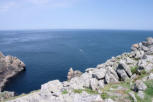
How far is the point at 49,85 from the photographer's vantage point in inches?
917

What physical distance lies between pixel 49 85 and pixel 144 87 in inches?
593

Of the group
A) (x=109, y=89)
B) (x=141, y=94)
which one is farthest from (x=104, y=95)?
(x=141, y=94)

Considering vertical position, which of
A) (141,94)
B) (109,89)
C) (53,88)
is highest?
(141,94)

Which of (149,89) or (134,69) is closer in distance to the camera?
(149,89)

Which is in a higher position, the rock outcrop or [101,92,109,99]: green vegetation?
[101,92,109,99]: green vegetation

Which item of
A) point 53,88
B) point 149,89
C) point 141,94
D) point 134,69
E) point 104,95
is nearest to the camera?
point 141,94

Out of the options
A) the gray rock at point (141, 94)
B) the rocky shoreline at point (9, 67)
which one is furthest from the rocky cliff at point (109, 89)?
the rocky shoreline at point (9, 67)

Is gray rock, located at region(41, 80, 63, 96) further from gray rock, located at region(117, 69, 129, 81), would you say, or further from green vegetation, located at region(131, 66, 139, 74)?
green vegetation, located at region(131, 66, 139, 74)

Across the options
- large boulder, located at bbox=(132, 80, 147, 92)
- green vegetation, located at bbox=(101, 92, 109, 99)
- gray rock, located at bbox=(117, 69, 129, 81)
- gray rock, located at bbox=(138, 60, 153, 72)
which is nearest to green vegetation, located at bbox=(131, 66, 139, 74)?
gray rock, located at bbox=(138, 60, 153, 72)

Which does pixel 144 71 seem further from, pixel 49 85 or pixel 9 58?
pixel 9 58

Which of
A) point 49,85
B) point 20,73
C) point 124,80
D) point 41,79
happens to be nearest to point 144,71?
point 124,80

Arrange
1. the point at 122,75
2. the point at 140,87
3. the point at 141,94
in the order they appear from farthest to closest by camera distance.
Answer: the point at 122,75 → the point at 140,87 → the point at 141,94

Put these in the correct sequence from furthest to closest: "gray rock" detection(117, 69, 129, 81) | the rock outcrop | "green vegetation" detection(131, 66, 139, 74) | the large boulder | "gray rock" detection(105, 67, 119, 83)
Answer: the rock outcrop < "green vegetation" detection(131, 66, 139, 74) < "gray rock" detection(117, 69, 129, 81) < "gray rock" detection(105, 67, 119, 83) < the large boulder

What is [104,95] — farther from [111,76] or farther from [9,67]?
[9,67]
